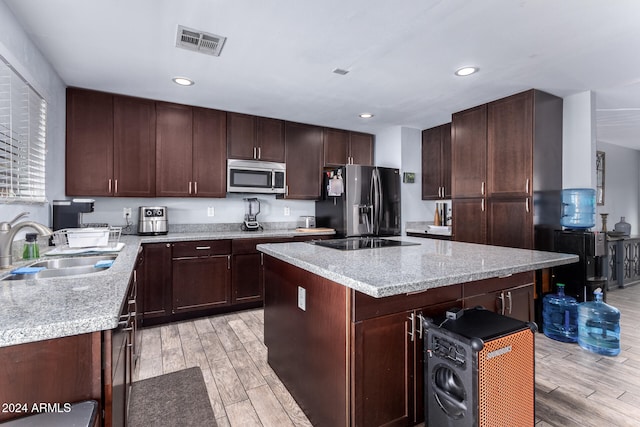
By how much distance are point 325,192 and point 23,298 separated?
359cm

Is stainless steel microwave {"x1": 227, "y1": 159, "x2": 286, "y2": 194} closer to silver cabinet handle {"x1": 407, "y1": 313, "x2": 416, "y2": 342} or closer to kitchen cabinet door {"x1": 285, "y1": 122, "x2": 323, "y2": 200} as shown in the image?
kitchen cabinet door {"x1": 285, "y1": 122, "x2": 323, "y2": 200}

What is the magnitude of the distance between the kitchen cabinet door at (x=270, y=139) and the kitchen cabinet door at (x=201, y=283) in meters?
1.41

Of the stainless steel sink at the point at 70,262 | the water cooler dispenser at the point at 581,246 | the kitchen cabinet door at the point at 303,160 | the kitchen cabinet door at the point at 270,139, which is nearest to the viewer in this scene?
the stainless steel sink at the point at 70,262

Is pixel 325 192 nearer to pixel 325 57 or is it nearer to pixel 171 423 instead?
pixel 325 57

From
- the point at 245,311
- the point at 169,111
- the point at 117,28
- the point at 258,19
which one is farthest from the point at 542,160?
the point at 169,111

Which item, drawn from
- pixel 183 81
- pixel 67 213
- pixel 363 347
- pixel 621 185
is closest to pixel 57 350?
pixel 363 347

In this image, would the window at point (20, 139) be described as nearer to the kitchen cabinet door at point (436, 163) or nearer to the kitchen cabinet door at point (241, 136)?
the kitchen cabinet door at point (241, 136)

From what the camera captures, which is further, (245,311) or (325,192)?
(325,192)

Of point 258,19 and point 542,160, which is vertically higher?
point 258,19

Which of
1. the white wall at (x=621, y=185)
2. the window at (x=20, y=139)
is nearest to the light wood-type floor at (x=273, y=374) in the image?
the window at (x=20, y=139)

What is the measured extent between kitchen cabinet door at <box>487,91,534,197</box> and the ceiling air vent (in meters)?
2.79

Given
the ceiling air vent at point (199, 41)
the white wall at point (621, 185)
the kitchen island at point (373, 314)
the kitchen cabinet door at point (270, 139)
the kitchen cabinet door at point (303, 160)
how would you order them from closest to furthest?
the kitchen island at point (373, 314) → the ceiling air vent at point (199, 41) → the kitchen cabinet door at point (270, 139) → the kitchen cabinet door at point (303, 160) → the white wall at point (621, 185)

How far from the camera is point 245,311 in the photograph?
361cm

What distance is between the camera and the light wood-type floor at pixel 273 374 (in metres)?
1.78
